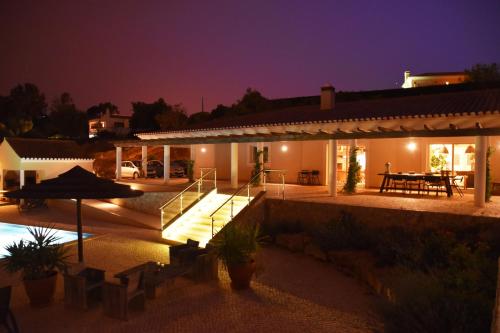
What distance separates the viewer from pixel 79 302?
6641 millimetres

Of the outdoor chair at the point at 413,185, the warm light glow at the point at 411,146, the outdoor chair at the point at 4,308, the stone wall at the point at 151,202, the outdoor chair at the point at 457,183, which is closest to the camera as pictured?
the outdoor chair at the point at 4,308

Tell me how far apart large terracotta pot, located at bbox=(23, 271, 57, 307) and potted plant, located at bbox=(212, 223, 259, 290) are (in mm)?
3108

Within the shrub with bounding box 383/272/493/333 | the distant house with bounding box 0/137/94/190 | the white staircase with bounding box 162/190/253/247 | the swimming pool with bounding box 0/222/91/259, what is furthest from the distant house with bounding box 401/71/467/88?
the shrub with bounding box 383/272/493/333

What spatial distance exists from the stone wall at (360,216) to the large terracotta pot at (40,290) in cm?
674

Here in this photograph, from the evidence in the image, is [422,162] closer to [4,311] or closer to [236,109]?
[4,311]

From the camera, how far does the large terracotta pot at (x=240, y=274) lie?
7559 millimetres

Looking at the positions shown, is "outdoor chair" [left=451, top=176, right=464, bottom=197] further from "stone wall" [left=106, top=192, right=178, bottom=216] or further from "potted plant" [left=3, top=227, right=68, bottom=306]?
"potted plant" [left=3, top=227, right=68, bottom=306]

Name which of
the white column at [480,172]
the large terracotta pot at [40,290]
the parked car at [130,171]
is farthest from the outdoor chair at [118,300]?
the parked car at [130,171]

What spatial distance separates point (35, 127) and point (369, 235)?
51.7 metres

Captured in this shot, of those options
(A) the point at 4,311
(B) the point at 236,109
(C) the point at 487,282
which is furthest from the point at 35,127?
(C) the point at 487,282

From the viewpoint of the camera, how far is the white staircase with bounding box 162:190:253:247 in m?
12.4

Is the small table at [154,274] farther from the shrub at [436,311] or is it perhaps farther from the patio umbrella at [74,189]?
the shrub at [436,311]

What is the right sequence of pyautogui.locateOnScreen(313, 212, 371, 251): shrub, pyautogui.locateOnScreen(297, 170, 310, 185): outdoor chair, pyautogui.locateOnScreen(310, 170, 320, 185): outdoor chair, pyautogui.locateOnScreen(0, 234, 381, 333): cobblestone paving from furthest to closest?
pyautogui.locateOnScreen(297, 170, 310, 185): outdoor chair → pyautogui.locateOnScreen(310, 170, 320, 185): outdoor chair → pyautogui.locateOnScreen(313, 212, 371, 251): shrub → pyautogui.locateOnScreen(0, 234, 381, 333): cobblestone paving

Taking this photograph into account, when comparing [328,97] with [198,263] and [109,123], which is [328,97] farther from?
[109,123]
